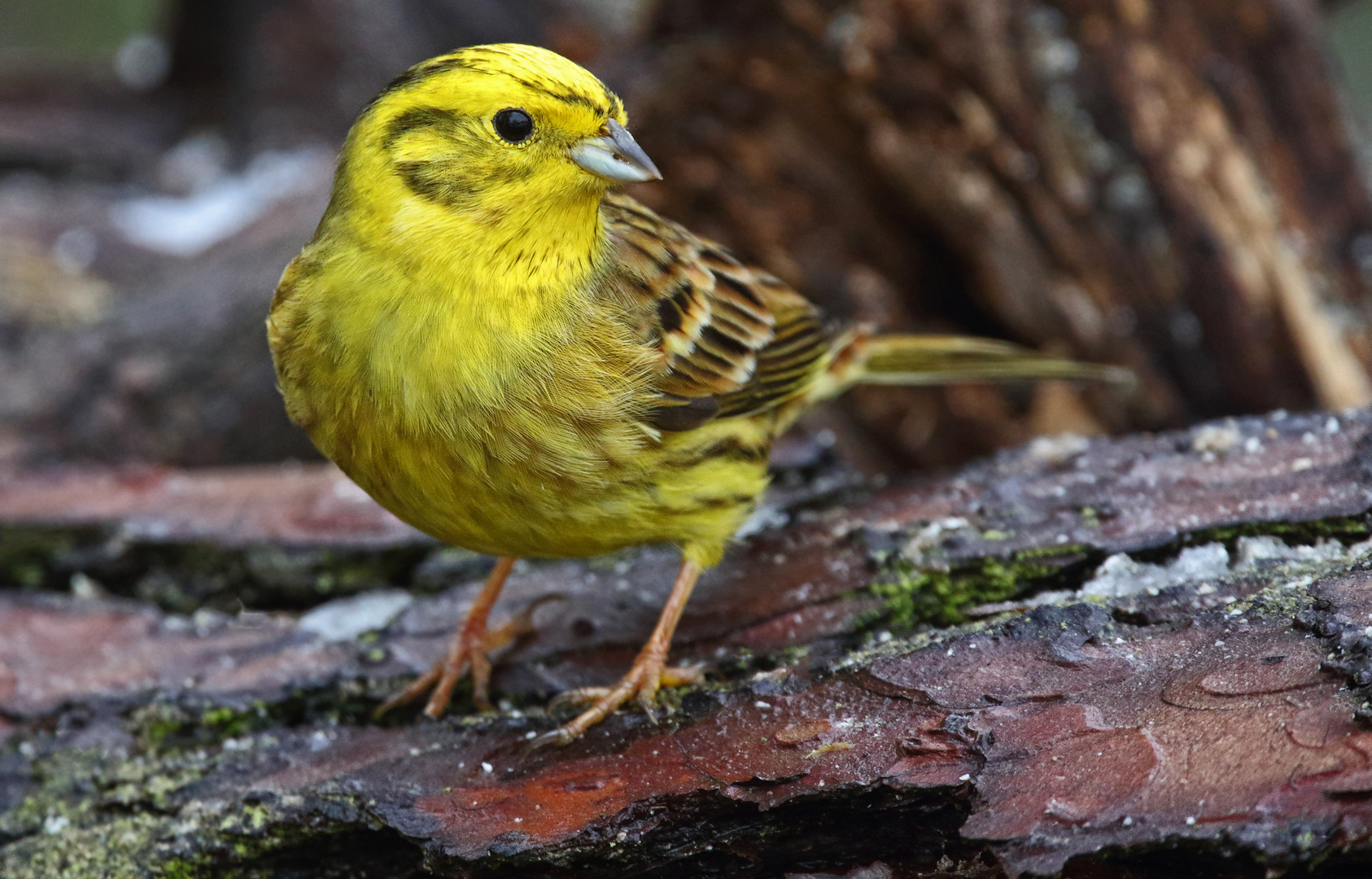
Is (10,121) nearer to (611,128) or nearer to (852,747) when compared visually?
(611,128)

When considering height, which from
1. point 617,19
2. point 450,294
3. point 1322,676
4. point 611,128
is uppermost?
point 617,19

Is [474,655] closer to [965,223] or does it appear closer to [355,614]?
[355,614]

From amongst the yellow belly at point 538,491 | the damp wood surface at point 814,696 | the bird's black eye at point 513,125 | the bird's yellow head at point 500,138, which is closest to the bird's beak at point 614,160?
the bird's yellow head at point 500,138

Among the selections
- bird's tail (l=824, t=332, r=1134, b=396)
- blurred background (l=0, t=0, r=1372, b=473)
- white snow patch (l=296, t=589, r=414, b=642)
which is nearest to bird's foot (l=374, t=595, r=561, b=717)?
white snow patch (l=296, t=589, r=414, b=642)

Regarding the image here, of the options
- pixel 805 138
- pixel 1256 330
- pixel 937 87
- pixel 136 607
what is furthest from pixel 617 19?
pixel 136 607

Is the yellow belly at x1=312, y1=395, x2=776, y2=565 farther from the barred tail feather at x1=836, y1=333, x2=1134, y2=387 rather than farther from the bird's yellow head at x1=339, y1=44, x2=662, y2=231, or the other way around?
the barred tail feather at x1=836, y1=333, x2=1134, y2=387

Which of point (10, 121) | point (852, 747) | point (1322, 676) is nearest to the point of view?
point (1322, 676)
